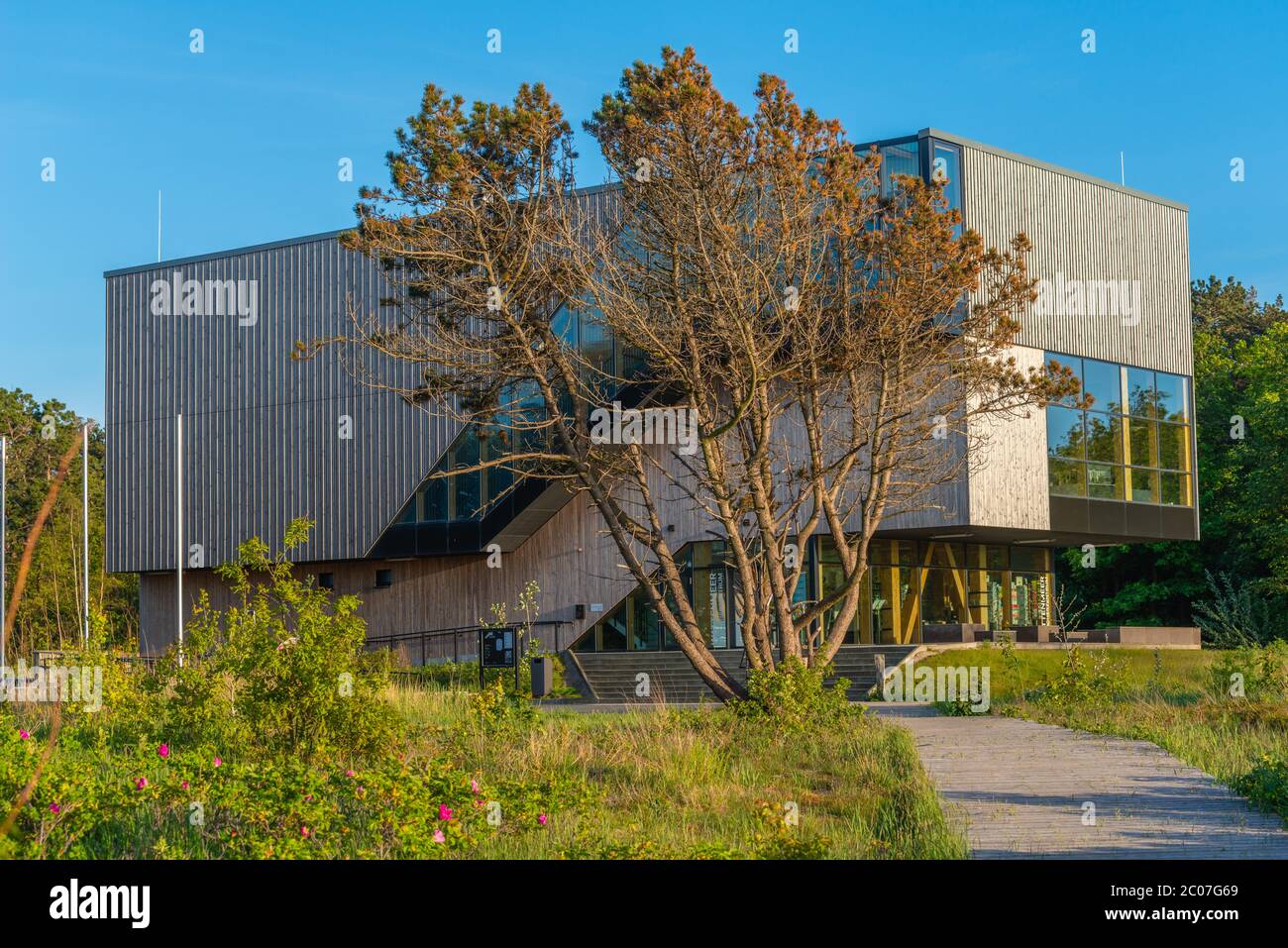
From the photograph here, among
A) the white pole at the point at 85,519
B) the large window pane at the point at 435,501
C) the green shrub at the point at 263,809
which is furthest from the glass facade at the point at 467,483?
the green shrub at the point at 263,809

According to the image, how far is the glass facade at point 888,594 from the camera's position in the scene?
34219 millimetres

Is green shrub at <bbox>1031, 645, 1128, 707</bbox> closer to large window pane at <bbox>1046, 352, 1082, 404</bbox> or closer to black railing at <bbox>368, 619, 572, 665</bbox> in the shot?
large window pane at <bbox>1046, 352, 1082, 404</bbox>

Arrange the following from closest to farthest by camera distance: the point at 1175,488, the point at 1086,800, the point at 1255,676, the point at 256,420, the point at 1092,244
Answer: the point at 1086,800 < the point at 1255,676 < the point at 1092,244 < the point at 1175,488 < the point at 256,420

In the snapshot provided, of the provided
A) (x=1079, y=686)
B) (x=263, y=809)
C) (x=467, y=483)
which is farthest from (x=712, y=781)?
(x=467, y=483)

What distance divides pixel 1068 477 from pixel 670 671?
10293 mm

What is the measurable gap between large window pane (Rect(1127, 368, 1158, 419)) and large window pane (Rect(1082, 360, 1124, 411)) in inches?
19.0

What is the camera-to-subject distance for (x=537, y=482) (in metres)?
36.2

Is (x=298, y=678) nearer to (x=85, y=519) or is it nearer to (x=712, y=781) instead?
(x=712, y=781)

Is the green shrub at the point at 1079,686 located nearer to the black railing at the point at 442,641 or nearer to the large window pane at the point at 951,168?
the large window pane at the point at 951,168

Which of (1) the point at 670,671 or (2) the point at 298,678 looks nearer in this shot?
(2) the point at 298,678

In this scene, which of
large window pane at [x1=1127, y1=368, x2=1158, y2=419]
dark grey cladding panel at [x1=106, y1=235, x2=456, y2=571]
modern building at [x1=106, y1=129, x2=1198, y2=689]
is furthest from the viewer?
dark grey cladding panel at [x1=106, y1=235, x2=456, y2=571]

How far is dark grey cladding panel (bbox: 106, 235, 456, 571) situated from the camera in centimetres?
3978

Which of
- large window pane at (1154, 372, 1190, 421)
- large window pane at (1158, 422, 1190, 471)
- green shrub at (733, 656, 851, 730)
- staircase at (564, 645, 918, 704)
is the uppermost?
large window pane at (1154, 372, 1190, 421)

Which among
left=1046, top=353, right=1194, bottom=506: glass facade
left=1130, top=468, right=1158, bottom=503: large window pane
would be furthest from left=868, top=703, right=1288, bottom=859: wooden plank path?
left=1130, top=468, right=1158, bottom=503: large window pane
